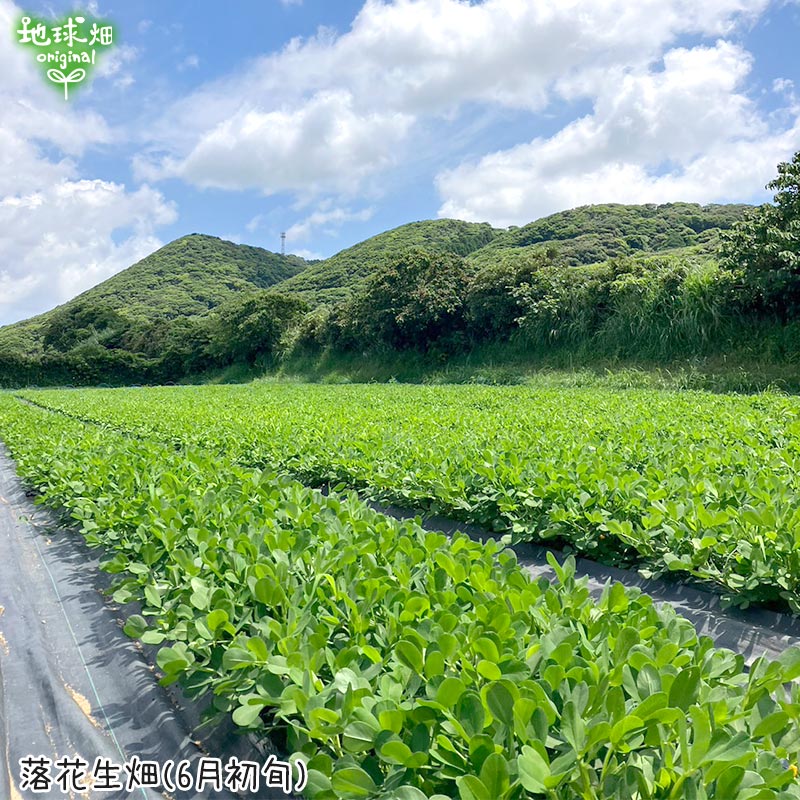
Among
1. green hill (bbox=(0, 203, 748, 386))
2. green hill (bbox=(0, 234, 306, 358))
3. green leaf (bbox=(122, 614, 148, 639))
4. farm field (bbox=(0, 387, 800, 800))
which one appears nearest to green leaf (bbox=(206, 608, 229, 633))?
farm field (bbox=(0, 387, 800, 800))

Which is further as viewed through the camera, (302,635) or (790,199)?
(790,199)

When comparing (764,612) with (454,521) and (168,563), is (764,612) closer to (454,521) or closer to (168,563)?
(454,521)

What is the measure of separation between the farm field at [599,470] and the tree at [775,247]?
4902 mm

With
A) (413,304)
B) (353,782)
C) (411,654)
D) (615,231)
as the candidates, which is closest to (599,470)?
(411,654)

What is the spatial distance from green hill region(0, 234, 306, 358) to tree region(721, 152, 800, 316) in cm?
3743

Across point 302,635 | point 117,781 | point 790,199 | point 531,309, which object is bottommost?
point 117,781

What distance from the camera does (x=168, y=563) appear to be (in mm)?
2615

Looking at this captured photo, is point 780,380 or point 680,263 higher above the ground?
point 680,263

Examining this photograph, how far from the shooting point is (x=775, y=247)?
39.0ft

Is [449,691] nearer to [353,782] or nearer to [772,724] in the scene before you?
[353,782]

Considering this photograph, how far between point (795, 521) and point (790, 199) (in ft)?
40.7

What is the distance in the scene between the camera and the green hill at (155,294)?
46.9 metres

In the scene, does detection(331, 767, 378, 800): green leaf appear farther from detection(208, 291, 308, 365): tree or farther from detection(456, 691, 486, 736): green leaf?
detection(208, 291, 308, 365): tree

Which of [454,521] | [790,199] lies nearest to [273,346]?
[790,199]
